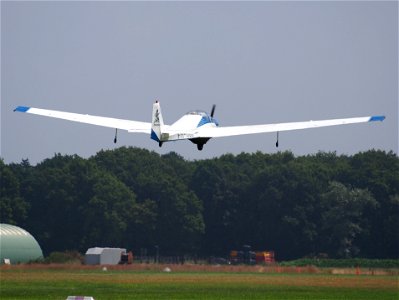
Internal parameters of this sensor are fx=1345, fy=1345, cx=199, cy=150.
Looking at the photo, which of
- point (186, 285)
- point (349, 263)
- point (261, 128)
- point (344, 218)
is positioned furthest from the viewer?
point (344, 218)

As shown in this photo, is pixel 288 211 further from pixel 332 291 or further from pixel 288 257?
pixel 332 291

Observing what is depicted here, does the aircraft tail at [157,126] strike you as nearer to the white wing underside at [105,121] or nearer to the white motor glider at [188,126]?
the white motor glider at [188,126]

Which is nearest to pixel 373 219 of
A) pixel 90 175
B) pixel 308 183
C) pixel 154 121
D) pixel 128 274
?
pixel 308 183

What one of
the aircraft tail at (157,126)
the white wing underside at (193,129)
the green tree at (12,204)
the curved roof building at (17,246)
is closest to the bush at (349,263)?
the curved roof building at (17,246)

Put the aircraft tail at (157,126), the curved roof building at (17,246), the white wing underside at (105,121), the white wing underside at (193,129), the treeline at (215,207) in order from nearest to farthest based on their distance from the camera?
the aircraft tail at (157,126), the white wing underside at (193,129), the white wing underside at (105,121), the curved roof building at (17,246), the treeline at (215,207)

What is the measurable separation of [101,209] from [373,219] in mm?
31867

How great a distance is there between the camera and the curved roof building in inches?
5295

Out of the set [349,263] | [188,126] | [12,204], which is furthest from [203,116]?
[12,204]

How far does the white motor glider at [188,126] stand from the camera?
70.8m

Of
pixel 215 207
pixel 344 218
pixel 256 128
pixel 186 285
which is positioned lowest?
pixel 186 285

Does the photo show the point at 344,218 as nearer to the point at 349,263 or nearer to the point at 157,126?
the point at 349,263

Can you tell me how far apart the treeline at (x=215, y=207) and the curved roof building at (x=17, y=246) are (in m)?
14.4

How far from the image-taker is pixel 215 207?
168 m

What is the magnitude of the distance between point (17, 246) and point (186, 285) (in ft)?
155
